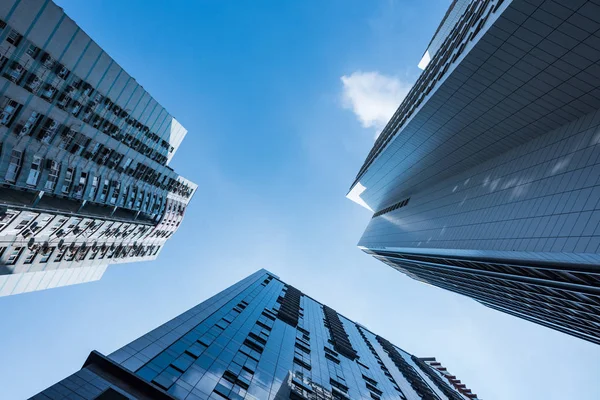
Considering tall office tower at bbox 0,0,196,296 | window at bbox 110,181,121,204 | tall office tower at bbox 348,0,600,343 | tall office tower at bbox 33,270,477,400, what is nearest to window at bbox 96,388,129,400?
tall office tower at bbox 33,270,477,400

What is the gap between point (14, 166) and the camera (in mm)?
35062

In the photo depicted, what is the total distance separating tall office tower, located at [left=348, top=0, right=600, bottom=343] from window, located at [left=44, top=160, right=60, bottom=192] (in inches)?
1774

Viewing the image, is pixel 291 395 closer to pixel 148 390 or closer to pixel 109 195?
pixel 148 390

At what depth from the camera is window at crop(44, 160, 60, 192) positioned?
133 ft

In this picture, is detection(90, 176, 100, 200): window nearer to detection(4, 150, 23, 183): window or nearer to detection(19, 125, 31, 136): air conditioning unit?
detection(4, 150, 23, 183): window

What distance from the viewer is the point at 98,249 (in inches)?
2520

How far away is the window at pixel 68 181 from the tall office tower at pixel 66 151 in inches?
7.3

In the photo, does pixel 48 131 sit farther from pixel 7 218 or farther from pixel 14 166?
pixel 7 218

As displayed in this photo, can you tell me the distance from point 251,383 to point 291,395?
3534 millimetres

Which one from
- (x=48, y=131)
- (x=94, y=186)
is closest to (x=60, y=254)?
(x=94, y=186)

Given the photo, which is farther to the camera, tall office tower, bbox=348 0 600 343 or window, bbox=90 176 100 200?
window, bbox=90 176 100 200

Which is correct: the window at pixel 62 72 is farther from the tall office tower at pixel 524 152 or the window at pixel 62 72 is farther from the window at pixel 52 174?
the tall office tower at pixel 524 152

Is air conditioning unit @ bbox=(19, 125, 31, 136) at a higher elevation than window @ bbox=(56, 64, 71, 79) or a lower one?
lower

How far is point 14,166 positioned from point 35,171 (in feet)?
9.58
